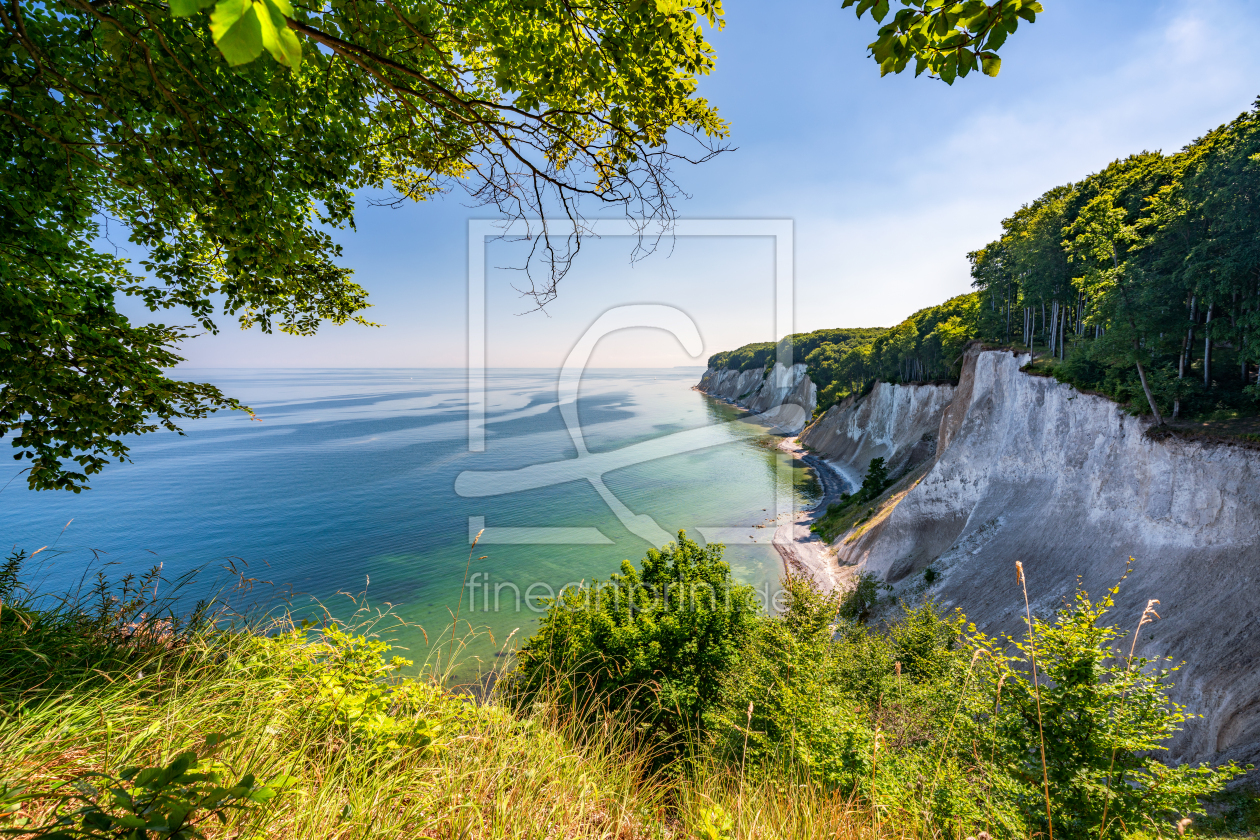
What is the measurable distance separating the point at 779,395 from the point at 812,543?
58987mm

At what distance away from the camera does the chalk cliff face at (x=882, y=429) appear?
3528 cm

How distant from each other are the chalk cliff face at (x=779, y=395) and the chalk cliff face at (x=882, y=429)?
15546 millimetres

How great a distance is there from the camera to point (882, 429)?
43.8 meters

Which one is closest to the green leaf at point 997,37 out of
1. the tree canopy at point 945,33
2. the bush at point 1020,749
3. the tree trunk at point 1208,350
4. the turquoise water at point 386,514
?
the tree canopy at point 945,33

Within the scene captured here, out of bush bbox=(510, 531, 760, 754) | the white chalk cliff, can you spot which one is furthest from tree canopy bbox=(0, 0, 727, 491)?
the white chalk cliff

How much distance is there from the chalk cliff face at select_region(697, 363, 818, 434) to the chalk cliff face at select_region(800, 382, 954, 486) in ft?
51.0

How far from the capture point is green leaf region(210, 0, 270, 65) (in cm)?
79

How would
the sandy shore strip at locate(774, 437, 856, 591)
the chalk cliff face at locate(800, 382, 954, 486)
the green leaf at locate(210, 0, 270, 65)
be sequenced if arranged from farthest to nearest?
the chalk cliff face at locate(800, 382, 954, 486) → the sandy shore strip at locate(774, 437, 856, 591) → the green leaf at locate(210, 0, 270, 65)

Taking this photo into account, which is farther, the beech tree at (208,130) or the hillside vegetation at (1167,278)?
the hillside vegetation at (1167,278)

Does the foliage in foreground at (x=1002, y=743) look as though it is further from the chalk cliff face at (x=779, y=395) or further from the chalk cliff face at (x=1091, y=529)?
the chalk cliff face at (x=779, y=395)

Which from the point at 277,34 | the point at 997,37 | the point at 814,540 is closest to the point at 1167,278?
the point at 814,540

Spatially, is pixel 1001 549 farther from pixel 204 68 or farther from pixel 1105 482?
pixel 204 68

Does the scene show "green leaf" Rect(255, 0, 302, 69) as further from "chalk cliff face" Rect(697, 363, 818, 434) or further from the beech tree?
"chalk cliff face" Rect(697, 363, 818, 434)

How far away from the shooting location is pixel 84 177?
13.0 feet
